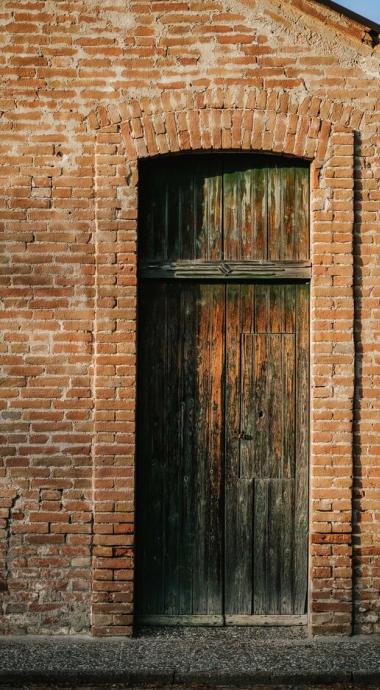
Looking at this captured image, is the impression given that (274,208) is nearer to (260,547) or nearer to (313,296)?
(313,296)

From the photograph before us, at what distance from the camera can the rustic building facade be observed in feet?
19.6

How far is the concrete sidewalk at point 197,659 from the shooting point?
5195 mm

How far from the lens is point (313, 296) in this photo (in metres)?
6.04

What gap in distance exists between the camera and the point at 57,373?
5.99 m

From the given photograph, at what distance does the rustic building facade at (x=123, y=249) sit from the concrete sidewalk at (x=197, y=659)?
0.23 metres

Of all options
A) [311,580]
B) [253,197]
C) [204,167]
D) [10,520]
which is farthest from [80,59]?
[311,580]

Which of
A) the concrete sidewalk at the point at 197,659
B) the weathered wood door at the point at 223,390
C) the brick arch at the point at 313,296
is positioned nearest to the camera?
the concrete sidewalk at the point at 197,659

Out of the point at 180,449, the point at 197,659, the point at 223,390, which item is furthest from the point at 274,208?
the point at 197,659

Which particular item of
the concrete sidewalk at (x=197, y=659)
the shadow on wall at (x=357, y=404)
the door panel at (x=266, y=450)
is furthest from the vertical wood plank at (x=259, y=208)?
the concrete sidewalk at (x=197, y=659)

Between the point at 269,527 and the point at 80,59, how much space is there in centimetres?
390

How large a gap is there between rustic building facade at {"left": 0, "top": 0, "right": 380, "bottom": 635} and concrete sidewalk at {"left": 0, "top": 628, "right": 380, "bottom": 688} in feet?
0.75

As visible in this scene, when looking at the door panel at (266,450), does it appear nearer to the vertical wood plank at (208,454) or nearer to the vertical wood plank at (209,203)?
the vertical wood plank at (208,454)

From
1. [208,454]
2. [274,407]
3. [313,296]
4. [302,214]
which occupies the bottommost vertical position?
[208,454]

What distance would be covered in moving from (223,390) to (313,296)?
1011mm
